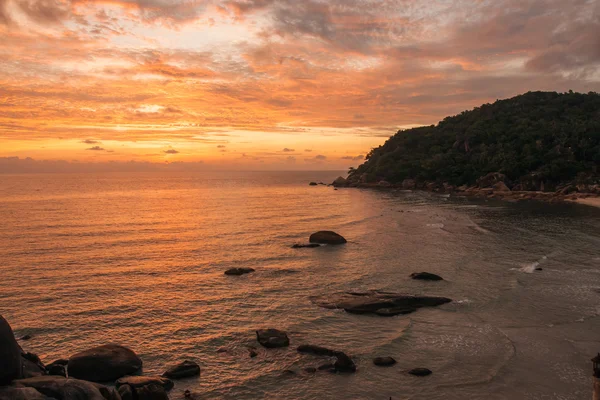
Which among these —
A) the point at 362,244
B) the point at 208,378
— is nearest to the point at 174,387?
the point at 208,378

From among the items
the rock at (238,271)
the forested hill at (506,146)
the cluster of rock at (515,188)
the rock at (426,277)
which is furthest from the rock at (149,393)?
the forested hill at (506,146)

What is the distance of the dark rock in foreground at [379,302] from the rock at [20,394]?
18.0 meters

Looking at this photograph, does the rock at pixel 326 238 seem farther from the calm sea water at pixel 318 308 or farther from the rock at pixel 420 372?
the rock at pixel 420 372

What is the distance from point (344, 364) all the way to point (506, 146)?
130051mm

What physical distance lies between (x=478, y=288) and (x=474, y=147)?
123582mm

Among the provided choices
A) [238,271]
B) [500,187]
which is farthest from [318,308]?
[500,187]

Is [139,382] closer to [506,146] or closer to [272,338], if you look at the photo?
[272,338]

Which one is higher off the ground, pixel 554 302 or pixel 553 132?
pixel 553 132

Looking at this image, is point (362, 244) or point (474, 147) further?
point (474, 147)

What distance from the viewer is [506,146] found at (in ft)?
425

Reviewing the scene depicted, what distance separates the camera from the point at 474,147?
468 feet

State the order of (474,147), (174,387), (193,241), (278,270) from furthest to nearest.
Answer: (474,147), (193,241), (278,270), (174,387)

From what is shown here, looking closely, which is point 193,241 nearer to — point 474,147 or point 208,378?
point 208,378

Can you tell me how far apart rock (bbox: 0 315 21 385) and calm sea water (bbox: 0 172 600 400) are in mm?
6358
